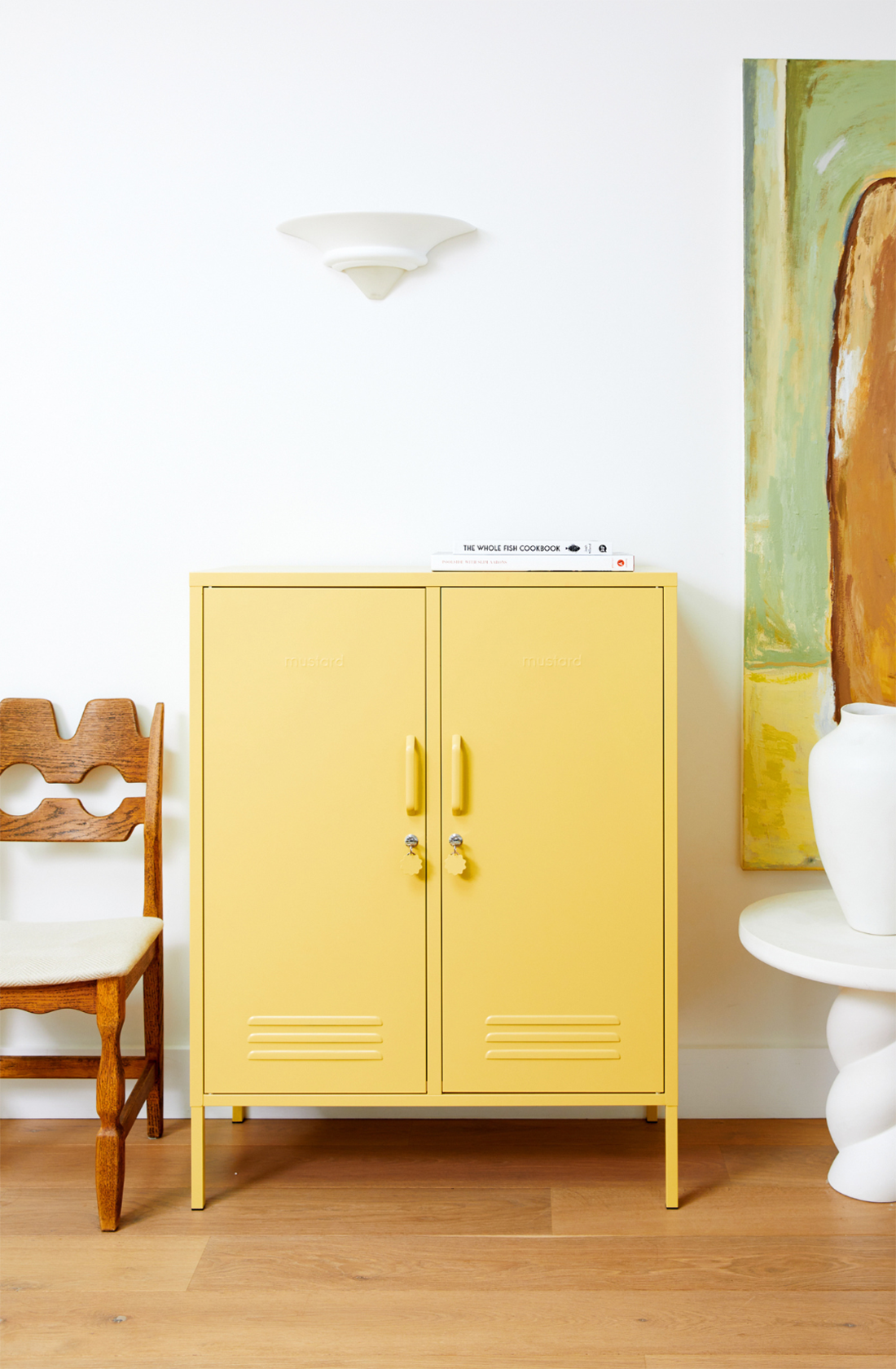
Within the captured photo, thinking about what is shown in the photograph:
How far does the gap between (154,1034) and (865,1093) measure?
147 centimetres

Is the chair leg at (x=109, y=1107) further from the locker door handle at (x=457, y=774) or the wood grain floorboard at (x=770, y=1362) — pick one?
the wood grain floorboard at (x=770, y=1362)

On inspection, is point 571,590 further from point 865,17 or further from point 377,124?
point 865,17

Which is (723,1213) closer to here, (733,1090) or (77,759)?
(733,1090)

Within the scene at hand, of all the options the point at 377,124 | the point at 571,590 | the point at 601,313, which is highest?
the point at 377,124

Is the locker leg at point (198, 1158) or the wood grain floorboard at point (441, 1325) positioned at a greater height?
the locker leg at point (198, 1158)

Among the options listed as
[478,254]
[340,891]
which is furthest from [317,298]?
[340,891]

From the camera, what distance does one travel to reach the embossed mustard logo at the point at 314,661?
1885 millimetres

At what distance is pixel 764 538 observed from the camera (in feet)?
7.38

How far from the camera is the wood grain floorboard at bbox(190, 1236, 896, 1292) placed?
1.71 m

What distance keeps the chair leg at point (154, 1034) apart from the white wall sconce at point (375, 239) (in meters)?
1.54

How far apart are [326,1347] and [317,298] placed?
6.64ft

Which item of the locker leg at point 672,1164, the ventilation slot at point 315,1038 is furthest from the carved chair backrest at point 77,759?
the locker leg at point 672,1164

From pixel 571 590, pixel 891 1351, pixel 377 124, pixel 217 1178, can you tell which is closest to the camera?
pixel 891 1351

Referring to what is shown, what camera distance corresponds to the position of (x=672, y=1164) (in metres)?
1.93
